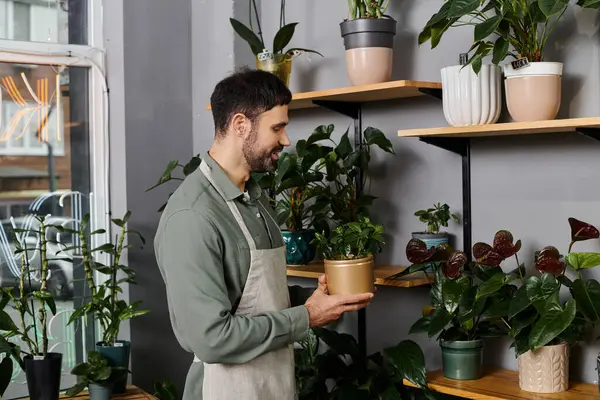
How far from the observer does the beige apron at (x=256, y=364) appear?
7.04 feet

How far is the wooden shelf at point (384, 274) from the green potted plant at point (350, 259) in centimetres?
43

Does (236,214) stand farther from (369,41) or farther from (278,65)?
(278,65)

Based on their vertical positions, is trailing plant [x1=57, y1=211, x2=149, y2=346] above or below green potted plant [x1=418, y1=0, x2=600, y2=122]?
below

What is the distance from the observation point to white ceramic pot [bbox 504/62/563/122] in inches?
94.0

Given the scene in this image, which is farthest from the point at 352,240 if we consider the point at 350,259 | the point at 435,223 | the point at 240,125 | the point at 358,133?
the point at 358,133

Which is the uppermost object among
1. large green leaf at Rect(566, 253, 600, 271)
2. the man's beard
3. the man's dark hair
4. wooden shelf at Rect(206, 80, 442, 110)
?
wooden shelf at Rect(206, 80, 442, 110)

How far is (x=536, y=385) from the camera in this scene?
2418 millimetres

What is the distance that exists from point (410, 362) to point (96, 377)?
4.10 ft

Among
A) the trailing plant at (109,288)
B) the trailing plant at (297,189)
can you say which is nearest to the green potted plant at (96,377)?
the trailing plant at (109,288)

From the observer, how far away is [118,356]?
3277 mm

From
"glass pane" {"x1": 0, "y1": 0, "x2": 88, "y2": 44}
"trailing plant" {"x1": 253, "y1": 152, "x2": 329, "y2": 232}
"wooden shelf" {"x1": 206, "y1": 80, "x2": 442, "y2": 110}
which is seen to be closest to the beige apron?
"trailing plant" {"x1": 253, "y1": 152, "x2": 329, "y2": 232}

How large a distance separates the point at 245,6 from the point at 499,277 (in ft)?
6.02

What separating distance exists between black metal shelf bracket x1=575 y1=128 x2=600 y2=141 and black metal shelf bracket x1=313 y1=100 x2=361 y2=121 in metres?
1.00

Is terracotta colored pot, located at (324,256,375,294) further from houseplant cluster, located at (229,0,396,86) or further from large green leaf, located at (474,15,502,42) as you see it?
houseplant cluster, located at (229,0,396,86)
